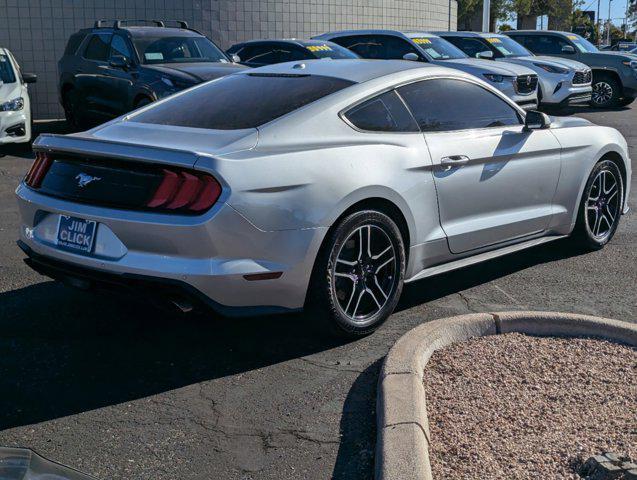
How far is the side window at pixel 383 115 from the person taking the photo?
5.27 m

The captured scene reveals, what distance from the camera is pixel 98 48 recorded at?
1362 centimetres

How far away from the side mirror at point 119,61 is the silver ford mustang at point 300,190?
664 cm

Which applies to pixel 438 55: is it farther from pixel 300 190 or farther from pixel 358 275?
pixel 300 190

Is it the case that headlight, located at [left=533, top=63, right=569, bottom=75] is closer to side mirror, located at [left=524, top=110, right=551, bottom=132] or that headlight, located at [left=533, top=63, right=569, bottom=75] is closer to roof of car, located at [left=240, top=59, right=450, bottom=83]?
side mirror, located at [left=524, top=110, right=551, bottom=132]

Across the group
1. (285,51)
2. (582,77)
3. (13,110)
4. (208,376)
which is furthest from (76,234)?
(582,77)

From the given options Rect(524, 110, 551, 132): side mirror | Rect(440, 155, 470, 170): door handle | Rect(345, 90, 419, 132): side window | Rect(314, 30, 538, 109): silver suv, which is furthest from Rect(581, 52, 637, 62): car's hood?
Rect(345, 90, 419, 132): side window

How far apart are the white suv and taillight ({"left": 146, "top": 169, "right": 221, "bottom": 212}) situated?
8.50 m

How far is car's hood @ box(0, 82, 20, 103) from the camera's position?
1238 cm

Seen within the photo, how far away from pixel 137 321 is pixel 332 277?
129 cm

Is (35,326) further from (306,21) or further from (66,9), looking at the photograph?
(306,21)

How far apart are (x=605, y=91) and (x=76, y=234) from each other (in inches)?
708

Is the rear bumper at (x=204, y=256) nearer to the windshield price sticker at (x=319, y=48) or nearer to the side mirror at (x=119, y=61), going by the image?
the side mirror at (x=119, y=61)

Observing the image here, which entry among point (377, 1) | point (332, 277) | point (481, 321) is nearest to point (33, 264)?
point (332, 277)

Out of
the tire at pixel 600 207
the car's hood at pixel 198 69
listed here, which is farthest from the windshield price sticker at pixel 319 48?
the tire at pixel 600 207
